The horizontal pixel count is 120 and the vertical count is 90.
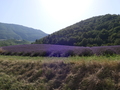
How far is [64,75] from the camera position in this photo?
16.5ft

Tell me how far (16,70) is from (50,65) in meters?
2.04

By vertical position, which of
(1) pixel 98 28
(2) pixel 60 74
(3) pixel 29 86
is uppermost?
(1) pixel 98 28

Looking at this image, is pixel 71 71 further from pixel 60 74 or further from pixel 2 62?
pixel 2 62

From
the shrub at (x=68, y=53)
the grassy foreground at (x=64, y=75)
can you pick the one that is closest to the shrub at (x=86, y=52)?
the shrub at (x=68, y=53)

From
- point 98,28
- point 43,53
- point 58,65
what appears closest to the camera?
point 58,65

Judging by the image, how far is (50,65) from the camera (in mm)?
5992

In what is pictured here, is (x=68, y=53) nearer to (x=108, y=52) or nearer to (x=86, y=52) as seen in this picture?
(x=86, y=52)

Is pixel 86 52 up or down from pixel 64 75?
up

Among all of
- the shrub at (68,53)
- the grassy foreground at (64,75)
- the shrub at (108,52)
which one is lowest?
the grassy foreground at (64,75)

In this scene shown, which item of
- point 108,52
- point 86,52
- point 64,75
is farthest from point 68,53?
point 64,75

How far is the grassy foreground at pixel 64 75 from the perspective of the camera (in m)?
4.03

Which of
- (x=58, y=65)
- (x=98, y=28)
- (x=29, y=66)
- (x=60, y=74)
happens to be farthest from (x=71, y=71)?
(x=98, y=28)

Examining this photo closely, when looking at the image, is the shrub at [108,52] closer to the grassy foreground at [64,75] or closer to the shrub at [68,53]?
the grassy foreground at [64,75]

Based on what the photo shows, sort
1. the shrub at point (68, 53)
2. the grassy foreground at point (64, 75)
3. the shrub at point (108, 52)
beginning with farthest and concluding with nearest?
the shrub at point (68, 53) → the shrub at point (108, 52) → the grassy foreground at point (64, 75)
